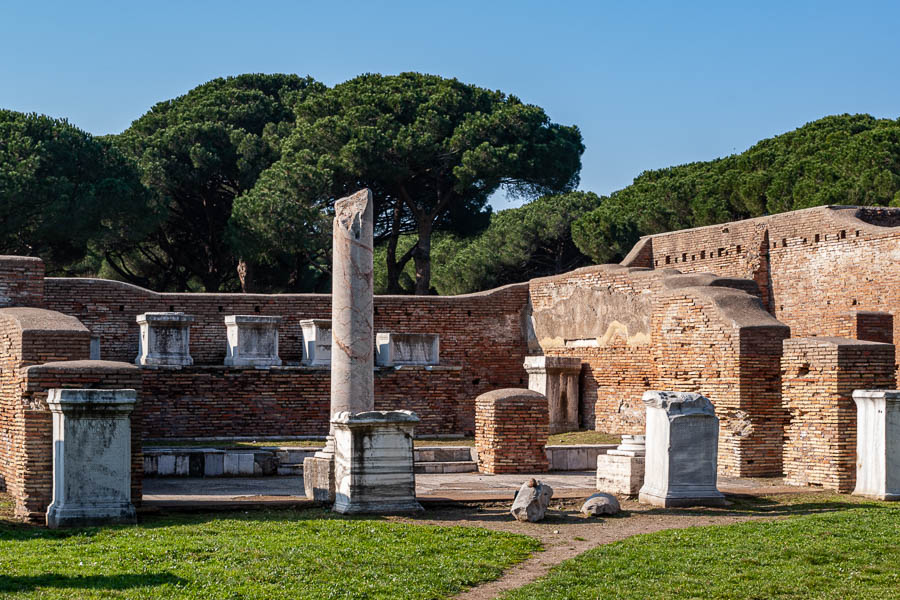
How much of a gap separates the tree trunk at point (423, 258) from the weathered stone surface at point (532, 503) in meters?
19.4

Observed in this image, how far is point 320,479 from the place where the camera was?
10.3m

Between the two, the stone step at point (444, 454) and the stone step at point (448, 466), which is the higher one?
the stone step at point (444, 454)

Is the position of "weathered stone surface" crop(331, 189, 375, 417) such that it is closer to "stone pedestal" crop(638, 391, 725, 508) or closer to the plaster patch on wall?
"stone pedestal" crop(638, 391, 725, 508)

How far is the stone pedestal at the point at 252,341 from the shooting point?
16.9m

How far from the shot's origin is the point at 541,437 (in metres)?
13.5

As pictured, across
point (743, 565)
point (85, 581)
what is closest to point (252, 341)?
point (85, 581)

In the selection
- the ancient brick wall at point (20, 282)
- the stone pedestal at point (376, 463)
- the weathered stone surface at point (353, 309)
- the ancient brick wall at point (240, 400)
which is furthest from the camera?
the ancient brick wall at point (240, 400)

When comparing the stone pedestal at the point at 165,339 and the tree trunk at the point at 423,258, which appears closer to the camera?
the stone pedestal at the point at 165,339

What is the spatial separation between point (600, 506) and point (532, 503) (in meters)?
0.69

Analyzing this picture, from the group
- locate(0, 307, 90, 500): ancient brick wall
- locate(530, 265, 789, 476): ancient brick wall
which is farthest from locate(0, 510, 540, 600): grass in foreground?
locate(530, 265, 789, 476): ancient brick wall

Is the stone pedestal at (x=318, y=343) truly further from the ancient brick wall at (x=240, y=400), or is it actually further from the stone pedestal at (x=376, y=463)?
the stone pedestal at (x=376, y=463)

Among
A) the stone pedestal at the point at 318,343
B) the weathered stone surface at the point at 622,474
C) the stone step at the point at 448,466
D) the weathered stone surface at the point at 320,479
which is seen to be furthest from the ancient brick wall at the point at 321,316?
the weathered stone surface at the point at 622,474

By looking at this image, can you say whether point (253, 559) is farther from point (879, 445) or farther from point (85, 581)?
point (879, 445)

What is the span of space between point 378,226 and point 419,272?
1833 millimetres
